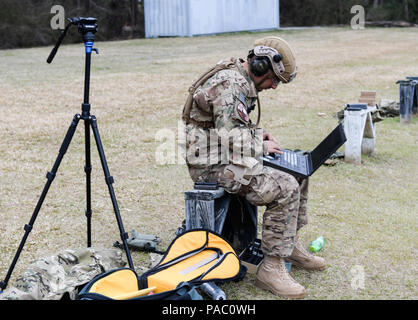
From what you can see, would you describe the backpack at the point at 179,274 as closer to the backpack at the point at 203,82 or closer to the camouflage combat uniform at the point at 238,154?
the camouflage combat uniform at the point at 238,154

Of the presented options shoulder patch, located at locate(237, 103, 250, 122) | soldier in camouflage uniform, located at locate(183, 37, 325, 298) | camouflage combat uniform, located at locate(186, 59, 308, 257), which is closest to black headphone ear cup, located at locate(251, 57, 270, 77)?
soldier in camouflage uniform, located at locate(183, 37, 325, 298)

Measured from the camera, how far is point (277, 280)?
3902 millimetres

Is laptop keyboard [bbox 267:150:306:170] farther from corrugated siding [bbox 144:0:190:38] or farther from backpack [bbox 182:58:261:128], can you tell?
corrugated siding [bbox 144:0:190:38]

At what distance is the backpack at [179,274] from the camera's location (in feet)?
10.6

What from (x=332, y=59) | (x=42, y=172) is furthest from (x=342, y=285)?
(x=332, y=59)

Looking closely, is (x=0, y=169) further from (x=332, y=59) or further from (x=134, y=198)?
(x=332, y=59)

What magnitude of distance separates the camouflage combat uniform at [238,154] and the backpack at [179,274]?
0.35 metres

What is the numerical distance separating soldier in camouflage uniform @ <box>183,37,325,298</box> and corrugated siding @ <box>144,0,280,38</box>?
23360mm

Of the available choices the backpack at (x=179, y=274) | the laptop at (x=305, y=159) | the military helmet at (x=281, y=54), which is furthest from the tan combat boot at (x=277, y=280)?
the military helmet at (x=281, y=54)

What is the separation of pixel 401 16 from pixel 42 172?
37.6 meters

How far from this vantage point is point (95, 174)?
705 cm

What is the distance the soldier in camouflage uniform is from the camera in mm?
3711

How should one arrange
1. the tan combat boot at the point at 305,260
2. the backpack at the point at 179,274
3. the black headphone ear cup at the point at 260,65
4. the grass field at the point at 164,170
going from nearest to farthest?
the backpack at the point at 179,274, the black headphone ear cup at the point at 260,65, the tan combat boot at the point at 305,260, the grass field at the point at 164,170

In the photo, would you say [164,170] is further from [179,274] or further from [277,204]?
[179,274]
